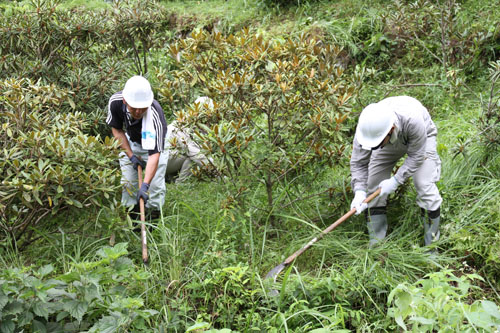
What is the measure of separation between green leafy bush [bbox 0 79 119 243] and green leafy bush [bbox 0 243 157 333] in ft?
1.92

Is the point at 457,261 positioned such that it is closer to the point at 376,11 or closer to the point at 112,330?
the point at 112,330

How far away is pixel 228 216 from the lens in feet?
14.0

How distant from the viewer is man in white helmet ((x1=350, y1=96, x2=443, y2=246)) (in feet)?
12.3

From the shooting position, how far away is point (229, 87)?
3902 mm

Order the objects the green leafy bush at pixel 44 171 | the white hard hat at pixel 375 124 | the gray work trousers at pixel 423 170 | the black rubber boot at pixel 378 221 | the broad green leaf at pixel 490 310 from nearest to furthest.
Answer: the broad green leaf at pixel 490 310, the green leafy bush at pixel 44 171, the white hard hat at pixel 375 124, the gray work trousers at pixel 423 170, the black rubber boot at pixel 378 221

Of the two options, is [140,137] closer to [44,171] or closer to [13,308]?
[44,171]

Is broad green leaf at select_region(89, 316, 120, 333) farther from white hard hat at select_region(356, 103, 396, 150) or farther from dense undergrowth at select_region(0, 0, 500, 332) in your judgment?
white hard hat at select_region(356, 103, 396, 150)

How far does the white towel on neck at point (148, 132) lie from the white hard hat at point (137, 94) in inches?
4.3

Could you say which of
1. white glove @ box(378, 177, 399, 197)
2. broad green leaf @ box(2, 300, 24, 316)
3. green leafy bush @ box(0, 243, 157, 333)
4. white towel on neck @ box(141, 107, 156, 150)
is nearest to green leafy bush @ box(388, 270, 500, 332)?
white glove @ box(378, 177, 399, 197)

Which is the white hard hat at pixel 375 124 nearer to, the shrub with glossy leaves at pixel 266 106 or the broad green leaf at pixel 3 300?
the shrub with glossy leaves at pixel 266 106

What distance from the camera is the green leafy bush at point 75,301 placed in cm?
306

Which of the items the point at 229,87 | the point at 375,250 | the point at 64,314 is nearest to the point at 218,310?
the point at 64,314

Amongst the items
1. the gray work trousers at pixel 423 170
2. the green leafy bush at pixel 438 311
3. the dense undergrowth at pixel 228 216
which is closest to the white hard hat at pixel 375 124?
the dense undergrowth at pixel 228 216

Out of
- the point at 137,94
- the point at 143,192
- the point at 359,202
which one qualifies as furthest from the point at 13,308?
the point at 359,202
